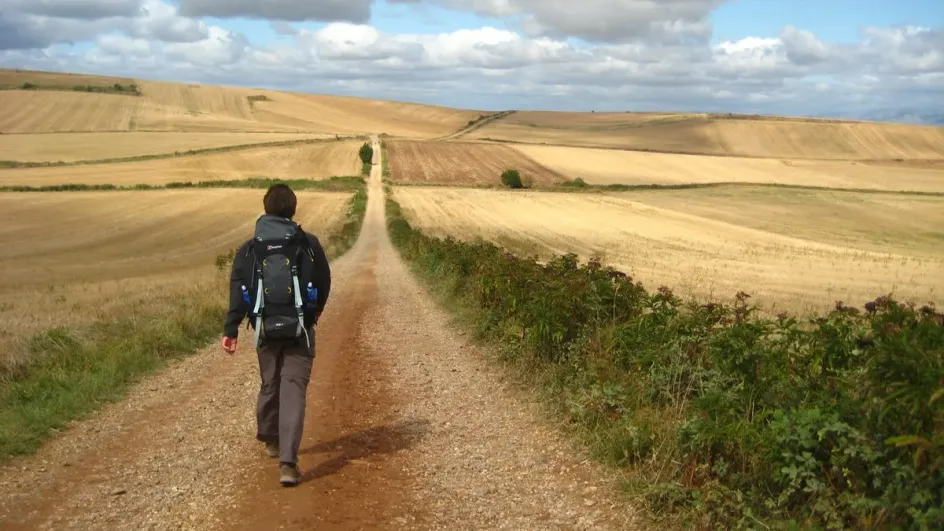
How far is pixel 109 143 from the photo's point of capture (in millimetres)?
92125

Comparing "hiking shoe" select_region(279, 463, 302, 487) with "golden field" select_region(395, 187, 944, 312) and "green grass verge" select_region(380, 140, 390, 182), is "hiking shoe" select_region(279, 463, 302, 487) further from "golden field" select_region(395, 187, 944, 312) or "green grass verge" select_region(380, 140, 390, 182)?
"green grass verge" select_region(380, 140, 390, 182)

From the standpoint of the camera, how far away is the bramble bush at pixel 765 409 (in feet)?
14.2

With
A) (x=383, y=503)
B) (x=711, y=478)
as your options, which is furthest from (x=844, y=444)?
(x=383, y=503)

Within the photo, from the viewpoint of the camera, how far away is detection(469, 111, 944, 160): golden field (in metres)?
110

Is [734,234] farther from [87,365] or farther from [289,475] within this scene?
[289,475]

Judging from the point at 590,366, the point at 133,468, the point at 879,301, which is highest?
the point at 879,301

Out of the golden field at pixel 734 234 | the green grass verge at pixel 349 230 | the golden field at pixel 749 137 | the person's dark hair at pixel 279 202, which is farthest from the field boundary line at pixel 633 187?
the person's dark hair at pixel 279 202

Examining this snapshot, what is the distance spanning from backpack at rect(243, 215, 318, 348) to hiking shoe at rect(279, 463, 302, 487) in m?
1.00

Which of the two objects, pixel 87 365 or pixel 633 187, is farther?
pixel 633 187

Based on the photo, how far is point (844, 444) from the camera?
183 inches

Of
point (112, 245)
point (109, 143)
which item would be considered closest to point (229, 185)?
point (109, 143)

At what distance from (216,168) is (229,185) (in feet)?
31.4

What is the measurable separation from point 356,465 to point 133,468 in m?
1.83

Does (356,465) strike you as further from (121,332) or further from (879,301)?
(121,332)
